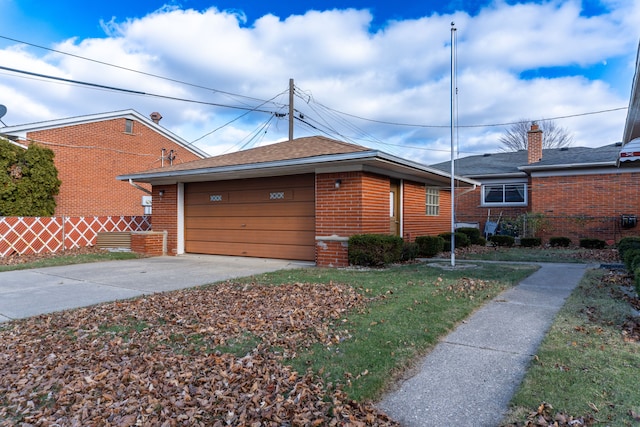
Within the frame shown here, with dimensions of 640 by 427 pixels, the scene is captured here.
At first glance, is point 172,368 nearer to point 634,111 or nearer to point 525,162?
point 634,111

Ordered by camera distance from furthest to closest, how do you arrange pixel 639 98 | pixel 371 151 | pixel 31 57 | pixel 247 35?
pixel 247 35, pixel 31 57, pixel 371 151, pixel 639 98

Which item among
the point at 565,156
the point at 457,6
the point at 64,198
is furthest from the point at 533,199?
the point at 64,198

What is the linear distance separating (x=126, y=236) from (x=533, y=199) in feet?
49.9

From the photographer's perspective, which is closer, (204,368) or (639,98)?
(204,368)

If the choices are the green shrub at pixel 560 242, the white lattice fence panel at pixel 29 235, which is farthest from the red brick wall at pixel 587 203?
the white lattice fence panel at pixel 29 235

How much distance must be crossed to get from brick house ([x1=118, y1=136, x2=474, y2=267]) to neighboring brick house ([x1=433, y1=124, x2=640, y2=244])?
388cm

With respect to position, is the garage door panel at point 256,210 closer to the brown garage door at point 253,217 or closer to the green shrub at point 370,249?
the brown garage door at point 253,217

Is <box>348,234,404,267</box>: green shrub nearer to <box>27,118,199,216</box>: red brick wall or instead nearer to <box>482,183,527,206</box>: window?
<box>482,183,527,206</box>: window

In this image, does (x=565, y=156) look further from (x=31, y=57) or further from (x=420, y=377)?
(x=31, y=57)

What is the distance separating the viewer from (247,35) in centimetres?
1172

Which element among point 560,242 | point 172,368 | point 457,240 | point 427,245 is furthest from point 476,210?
point 172,368

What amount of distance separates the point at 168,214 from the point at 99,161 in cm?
717

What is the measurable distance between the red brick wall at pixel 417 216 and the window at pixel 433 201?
0.17 m

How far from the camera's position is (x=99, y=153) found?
1747 cm
